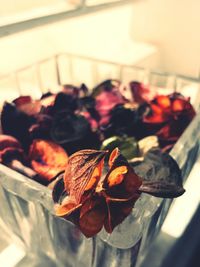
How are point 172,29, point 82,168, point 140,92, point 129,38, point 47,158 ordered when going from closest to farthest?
point 82,168, point 47,158, point 140,92, point 172,29, point 129,38

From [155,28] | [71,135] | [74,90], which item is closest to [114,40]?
[155,28]

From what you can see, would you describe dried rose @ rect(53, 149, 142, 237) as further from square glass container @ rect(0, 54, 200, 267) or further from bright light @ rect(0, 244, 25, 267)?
bright light @ rect(0, 244, 25, 267)

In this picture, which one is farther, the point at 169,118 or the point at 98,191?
the point at 169,118

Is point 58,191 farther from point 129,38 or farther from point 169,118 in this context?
point 129,38

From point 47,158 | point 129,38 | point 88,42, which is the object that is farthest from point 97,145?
point 129,38

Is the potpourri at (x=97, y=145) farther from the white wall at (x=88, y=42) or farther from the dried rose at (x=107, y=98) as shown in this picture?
the white wall at (x=88, y=42)

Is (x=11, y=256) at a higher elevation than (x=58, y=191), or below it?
below

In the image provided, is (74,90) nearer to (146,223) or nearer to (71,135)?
(71,135)
